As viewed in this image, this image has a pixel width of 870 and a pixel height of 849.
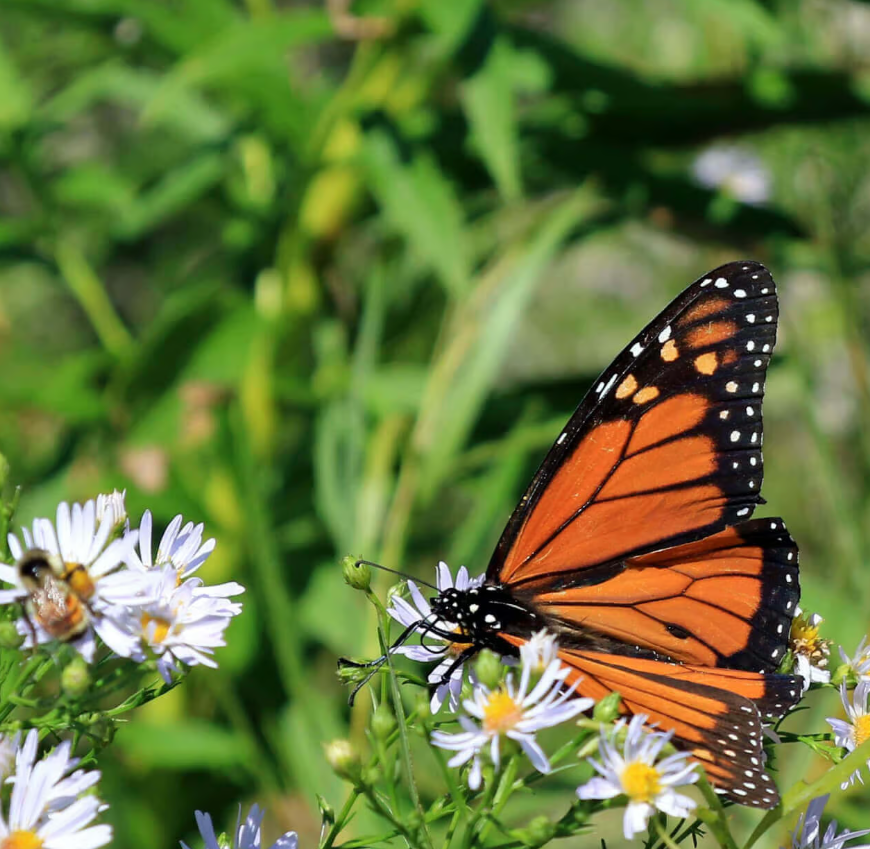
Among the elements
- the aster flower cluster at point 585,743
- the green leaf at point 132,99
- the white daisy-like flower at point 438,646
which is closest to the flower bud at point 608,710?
the aster flower cluster at point 585,743

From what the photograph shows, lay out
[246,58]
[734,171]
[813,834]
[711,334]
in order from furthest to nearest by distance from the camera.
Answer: [734,171] < [246,58] < [711,334] < [813,834]

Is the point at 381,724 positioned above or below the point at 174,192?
below

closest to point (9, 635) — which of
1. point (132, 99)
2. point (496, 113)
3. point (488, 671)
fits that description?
point (488, 671)

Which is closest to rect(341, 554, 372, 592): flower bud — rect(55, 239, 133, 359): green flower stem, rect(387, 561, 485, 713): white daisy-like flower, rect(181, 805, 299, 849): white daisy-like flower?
rect(387, 561, 485, 713): white daisy-like flower

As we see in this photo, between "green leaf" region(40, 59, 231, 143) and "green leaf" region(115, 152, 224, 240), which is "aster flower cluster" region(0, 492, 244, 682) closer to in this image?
"green leaf" region(115, 152, 224, 240)

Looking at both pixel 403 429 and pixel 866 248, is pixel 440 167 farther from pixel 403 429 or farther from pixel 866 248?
pixel 866 248

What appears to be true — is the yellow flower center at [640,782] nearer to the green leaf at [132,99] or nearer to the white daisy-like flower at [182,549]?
the white daisy-like flower at [182,549]

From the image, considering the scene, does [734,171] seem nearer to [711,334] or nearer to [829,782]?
[711,334]
